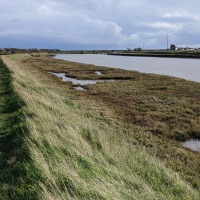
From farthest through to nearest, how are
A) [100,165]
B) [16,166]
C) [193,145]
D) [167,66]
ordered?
[167,66], [193,145], [16,166], [100,165]

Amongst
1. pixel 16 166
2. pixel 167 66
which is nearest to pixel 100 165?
pixel 16 166

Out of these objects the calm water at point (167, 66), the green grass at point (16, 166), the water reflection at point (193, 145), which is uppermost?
the green grass at point (16, 166)

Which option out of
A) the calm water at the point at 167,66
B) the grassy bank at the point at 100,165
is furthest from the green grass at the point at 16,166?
the calm water at the point at 167,66

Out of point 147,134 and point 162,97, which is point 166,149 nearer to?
point 147,134

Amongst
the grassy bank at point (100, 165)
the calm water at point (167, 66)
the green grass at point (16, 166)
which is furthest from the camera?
the calm water at point (167, 66)

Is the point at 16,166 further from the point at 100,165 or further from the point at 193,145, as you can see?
the point at 193,145

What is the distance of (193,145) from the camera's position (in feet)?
41.8

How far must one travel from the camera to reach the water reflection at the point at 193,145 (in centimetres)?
1230

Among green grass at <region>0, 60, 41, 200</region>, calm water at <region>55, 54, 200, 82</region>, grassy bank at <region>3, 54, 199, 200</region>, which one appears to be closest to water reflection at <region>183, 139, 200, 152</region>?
grassy bank at <region>3, 54, 199, 200</region>

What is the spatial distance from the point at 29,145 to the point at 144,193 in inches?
144

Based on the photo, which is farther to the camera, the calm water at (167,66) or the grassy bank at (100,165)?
the calm water at (167,66)

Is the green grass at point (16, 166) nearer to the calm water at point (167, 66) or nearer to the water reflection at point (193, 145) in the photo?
the water reflection at point (193, 145)

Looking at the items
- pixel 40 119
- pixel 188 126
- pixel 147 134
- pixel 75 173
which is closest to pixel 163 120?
pixel 188 126

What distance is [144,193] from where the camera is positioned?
596 centimetres
